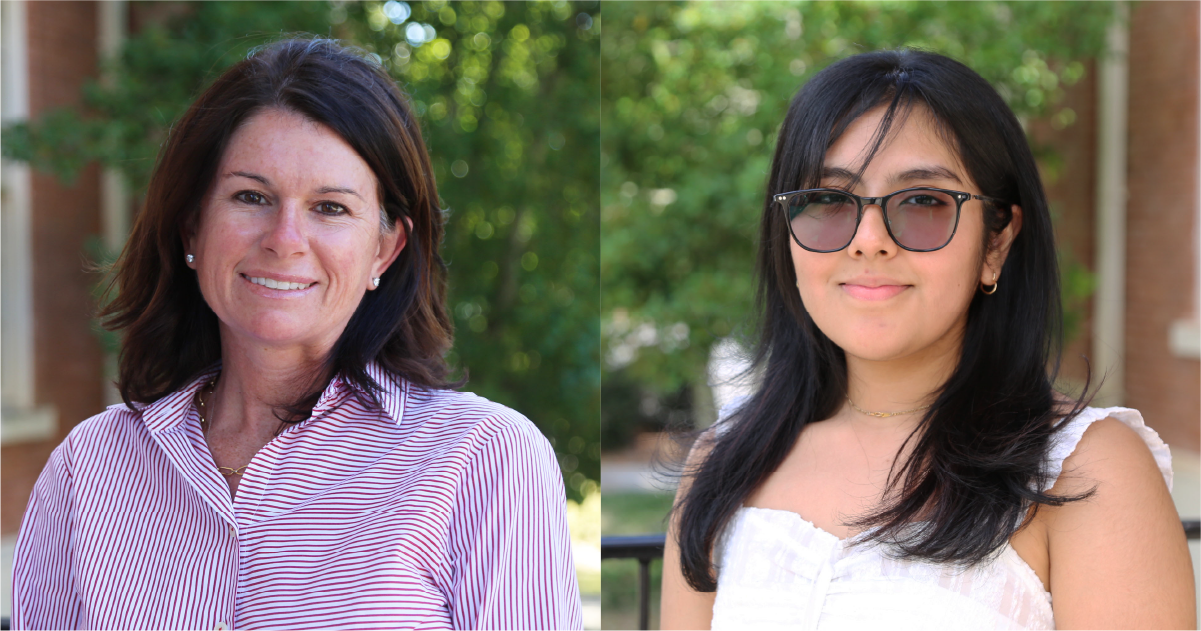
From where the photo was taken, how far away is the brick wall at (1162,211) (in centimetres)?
739

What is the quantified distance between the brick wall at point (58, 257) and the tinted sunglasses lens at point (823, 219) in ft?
21.7

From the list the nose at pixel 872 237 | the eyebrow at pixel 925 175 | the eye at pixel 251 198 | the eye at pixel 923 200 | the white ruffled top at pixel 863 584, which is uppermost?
the eyebrow at pixel 925 175

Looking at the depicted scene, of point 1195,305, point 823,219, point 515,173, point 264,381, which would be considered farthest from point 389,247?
point 1195,305

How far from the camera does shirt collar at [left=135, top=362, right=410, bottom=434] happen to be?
1.61 metres

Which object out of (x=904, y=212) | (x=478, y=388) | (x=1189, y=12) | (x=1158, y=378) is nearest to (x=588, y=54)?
(x=478, y=388)

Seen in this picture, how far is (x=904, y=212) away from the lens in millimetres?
1479

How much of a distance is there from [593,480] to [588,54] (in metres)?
3.15

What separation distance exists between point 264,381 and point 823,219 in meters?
1.01

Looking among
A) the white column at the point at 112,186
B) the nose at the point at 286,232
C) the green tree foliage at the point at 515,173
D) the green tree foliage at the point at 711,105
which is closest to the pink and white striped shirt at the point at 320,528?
the nose at the point at 286,232

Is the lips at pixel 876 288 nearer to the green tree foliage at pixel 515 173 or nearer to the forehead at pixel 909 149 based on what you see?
the forehead at pixel 909 149

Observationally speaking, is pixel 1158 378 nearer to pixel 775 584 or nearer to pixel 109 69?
pixel 775 584

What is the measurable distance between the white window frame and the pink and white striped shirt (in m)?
5.92

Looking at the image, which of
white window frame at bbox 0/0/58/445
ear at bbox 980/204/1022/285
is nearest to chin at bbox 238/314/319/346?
ear at bbox 980/204/1022/285

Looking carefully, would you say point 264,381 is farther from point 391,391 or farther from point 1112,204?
point 1112,204
